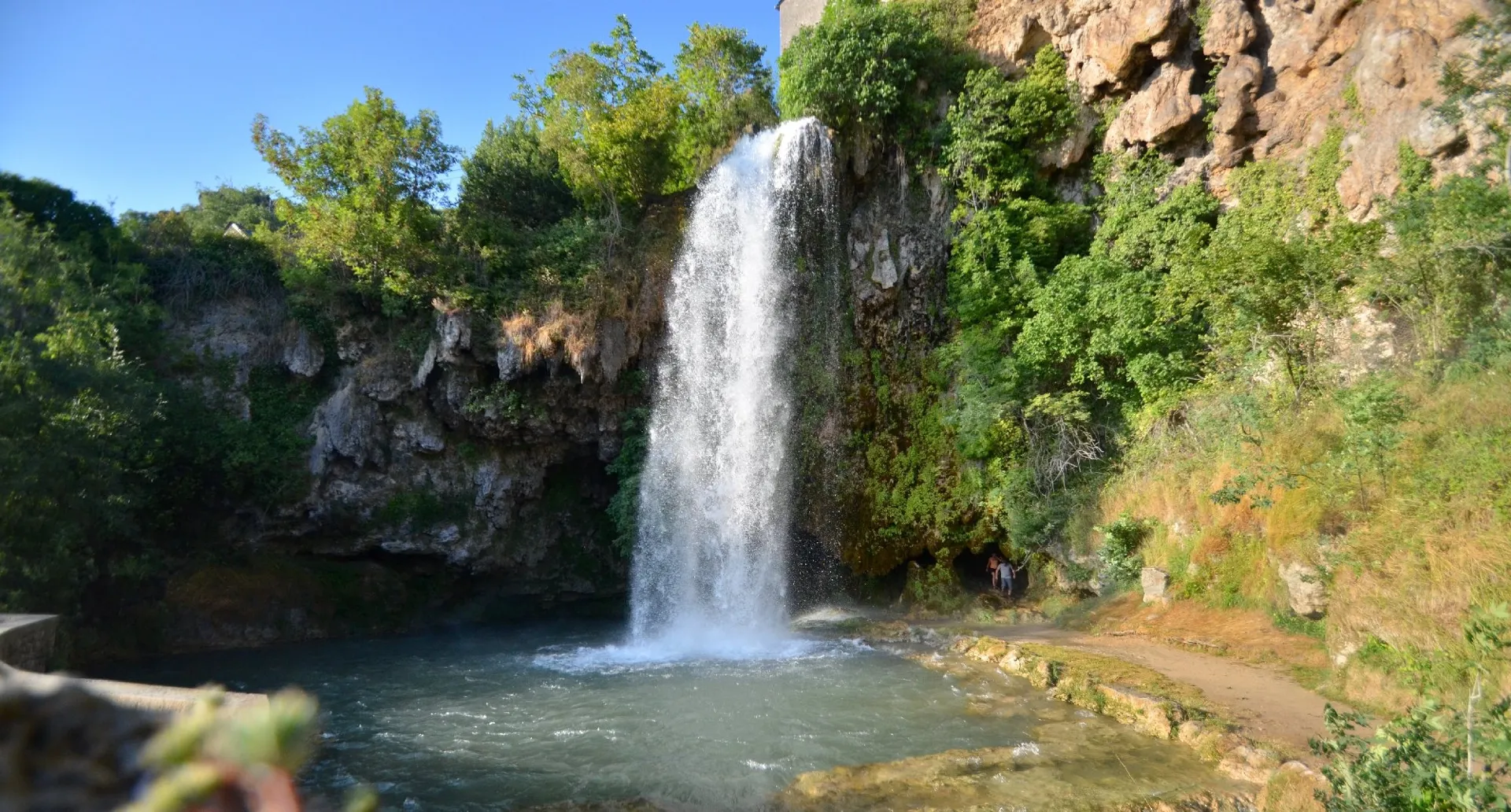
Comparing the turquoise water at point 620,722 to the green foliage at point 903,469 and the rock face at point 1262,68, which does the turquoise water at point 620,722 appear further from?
the rock face at point 1262,68

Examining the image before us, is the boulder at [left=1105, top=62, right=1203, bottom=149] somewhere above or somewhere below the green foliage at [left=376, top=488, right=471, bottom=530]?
above

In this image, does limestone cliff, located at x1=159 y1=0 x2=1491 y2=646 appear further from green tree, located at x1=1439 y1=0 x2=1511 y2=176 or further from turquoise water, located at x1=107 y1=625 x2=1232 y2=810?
green tree, located at x1=1439 y1=0 x2=1511 y2=176

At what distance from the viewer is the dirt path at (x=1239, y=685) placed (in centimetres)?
722

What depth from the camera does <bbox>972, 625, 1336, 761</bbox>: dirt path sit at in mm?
7219

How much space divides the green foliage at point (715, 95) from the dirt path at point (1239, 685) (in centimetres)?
1347

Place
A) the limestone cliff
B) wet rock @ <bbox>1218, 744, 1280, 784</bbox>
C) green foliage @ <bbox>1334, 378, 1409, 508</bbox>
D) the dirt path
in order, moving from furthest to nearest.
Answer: the limestone cliff → green foliage @ <bbox>1334, 378, 1409, 508</bbox> → the dirt path → wet rock @ <bbox>1218, 744, 1280, 784</bbox>

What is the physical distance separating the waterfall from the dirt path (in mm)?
5631

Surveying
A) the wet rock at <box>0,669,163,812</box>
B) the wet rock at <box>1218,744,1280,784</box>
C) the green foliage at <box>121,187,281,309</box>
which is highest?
the green foliage at <box>121,187,281,309</box>

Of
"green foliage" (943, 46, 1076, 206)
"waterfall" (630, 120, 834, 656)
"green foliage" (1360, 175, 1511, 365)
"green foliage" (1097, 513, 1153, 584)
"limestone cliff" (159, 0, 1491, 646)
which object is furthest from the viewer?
"green foliage" (943, 46, 1076, 206)

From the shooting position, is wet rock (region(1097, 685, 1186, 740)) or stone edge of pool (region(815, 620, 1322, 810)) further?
wet rock (region(1097, 685, 1186, 740))

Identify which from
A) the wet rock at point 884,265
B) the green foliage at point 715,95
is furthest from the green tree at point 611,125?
the wet rock at point 884,265

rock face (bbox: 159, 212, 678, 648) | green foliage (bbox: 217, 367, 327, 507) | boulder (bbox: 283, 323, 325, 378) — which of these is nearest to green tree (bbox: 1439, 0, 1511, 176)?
rock face (bbox: 159, 212, 678, 648)

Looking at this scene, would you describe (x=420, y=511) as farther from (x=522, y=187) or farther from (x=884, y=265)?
(x=884, y=265)

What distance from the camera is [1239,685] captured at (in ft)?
28.5
